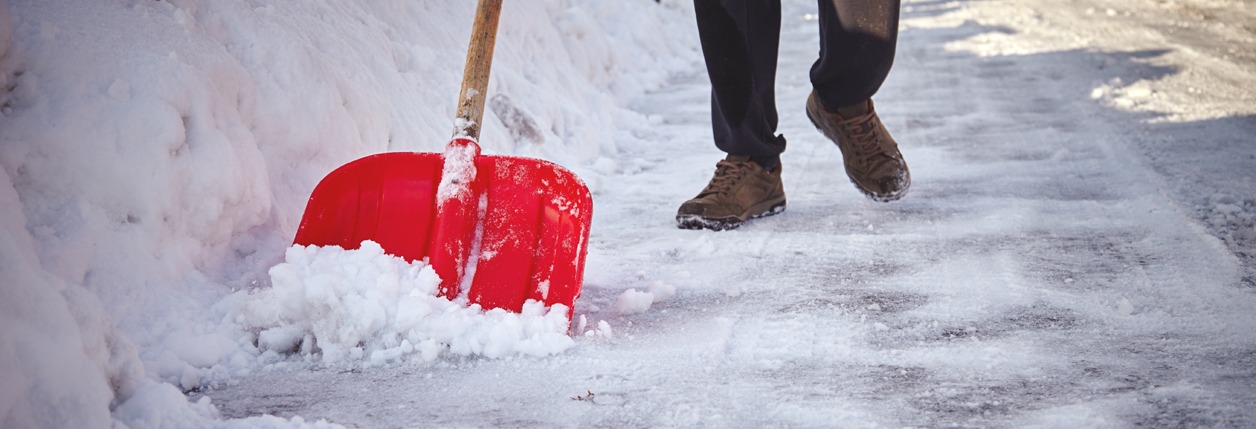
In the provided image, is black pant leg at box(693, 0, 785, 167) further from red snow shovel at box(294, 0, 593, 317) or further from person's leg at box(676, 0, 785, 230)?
red snow shovel at box(294, 0, 593, 317)

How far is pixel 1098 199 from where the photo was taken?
2564mm

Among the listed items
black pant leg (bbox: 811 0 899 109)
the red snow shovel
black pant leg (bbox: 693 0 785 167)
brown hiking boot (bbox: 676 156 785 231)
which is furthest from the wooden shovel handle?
black pant leg (bbox: 811 0 899 109)

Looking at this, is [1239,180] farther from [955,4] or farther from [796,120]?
[955,4]

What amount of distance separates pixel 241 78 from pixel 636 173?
4.67 ft

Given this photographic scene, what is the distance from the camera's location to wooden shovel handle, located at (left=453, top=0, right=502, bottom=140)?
1971 millimetres

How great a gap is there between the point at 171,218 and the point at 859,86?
1.64 m

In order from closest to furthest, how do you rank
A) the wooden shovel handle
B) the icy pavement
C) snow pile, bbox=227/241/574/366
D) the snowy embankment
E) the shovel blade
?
the snowy embankment, the icy pavement, snow pile, bbox=227/241/574/366, the shovel blade, the wooden shovel handle

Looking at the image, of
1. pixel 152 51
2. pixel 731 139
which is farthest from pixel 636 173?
pixel 152 51

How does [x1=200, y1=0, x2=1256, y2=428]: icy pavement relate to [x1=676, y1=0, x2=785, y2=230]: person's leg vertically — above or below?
below

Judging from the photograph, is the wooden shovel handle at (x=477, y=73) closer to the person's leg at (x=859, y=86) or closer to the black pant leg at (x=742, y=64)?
the black pant leg at (x=742, y=64)

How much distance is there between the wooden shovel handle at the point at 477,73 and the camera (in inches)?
77.6

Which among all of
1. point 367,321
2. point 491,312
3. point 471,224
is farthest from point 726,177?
point 367,321

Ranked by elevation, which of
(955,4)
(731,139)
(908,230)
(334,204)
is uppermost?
(334,204)

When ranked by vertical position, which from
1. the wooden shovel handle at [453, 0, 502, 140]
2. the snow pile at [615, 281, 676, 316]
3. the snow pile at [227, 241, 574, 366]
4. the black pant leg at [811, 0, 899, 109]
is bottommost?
the snow pile at [615, 281, 676, 316]
